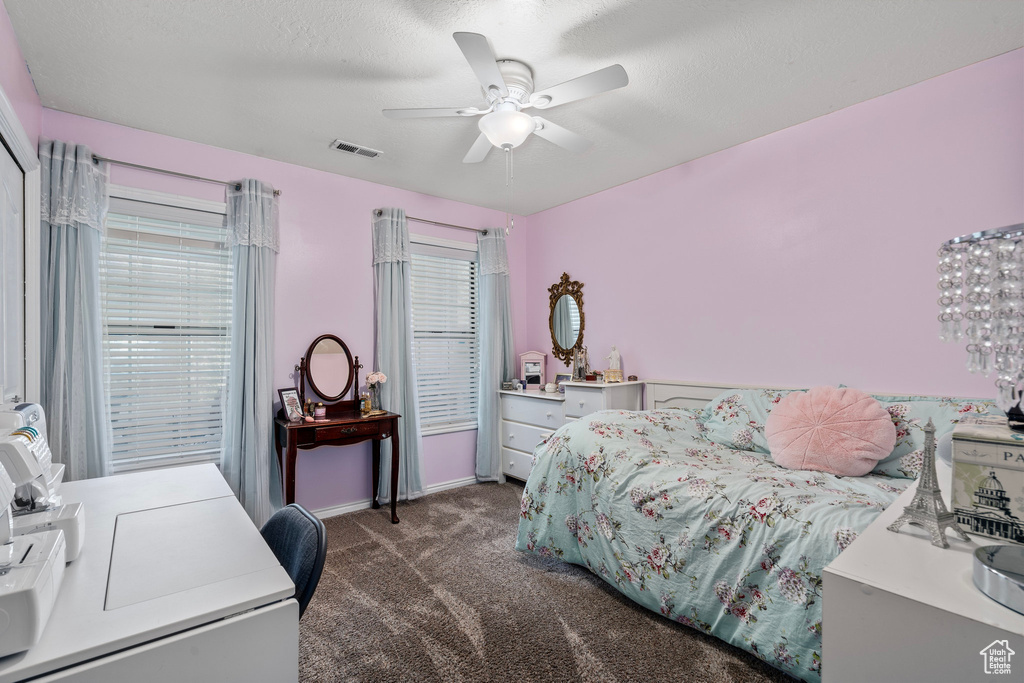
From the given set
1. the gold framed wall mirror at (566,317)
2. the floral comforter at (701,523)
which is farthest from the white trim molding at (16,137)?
the gold framed wall mirror at (566,317)

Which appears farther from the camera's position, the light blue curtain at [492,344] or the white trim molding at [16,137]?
the light blue curtain at [492,344]

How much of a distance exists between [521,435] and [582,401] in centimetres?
79

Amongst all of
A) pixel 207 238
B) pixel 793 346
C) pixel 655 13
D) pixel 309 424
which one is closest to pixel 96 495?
pixel 309 424

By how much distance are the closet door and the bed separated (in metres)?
2.44

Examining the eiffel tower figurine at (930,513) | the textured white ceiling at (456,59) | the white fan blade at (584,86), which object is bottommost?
the eiffel tower figurine at (930,513)

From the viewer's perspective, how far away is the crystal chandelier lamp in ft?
3.04

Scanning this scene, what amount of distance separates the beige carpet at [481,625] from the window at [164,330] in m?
1.23

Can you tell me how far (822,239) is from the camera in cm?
286

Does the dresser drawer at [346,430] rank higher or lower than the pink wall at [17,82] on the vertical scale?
lower

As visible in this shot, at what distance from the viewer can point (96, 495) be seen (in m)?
1.81

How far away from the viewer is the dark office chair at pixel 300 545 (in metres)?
1.33

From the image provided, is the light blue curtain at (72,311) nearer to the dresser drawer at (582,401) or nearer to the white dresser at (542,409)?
the white dresser at (542,409)

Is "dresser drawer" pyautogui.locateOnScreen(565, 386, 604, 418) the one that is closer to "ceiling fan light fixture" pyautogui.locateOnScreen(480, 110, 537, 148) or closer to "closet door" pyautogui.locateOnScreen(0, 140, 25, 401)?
"ceiling fan light fixture" pyautogui.locateOnScreen(480, 110, 537, 148)

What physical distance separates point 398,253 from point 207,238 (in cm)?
128
